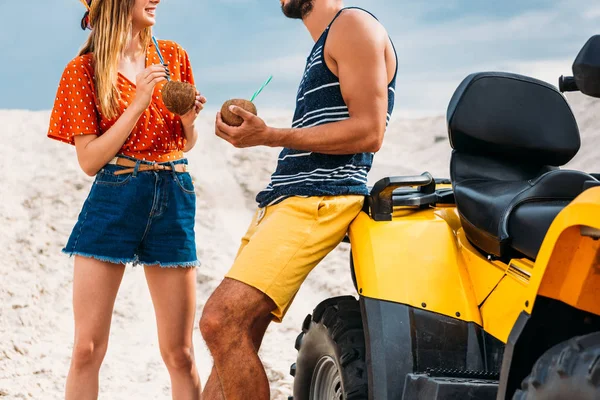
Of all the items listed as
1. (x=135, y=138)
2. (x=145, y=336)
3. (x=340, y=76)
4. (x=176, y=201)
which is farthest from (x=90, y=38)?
(x=145, y=336)

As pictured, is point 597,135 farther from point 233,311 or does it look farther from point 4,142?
point 233,311

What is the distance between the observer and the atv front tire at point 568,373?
76.5 inches

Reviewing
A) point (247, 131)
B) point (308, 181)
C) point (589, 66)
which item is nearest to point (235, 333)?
point (308, 181)

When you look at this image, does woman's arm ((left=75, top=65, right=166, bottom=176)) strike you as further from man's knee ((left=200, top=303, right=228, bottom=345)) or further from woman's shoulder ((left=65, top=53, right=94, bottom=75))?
man's knee ((left=200, top=303, right=228, bottom=345))

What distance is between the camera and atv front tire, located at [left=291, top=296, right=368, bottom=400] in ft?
9.82

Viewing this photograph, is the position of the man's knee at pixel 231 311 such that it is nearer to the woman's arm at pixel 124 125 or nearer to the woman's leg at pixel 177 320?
the woman's leg at pixel 177 320

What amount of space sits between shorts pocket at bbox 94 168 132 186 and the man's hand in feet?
2.66

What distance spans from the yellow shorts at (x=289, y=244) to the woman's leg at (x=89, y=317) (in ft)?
2.67

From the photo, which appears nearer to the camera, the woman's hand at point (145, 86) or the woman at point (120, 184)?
the woman's hand at point (145, 86)

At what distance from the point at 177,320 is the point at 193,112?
0.89m

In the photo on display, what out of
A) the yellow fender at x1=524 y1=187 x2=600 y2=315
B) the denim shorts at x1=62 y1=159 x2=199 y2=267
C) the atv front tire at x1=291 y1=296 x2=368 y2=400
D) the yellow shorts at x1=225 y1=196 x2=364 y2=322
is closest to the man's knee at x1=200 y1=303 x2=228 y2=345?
the yellow shorts at x1=225 y1=196 x2=364 y2=322

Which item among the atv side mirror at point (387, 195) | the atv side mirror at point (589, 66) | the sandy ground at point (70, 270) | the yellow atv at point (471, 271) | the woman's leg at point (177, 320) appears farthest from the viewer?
the sandy ground at point (70, 270)

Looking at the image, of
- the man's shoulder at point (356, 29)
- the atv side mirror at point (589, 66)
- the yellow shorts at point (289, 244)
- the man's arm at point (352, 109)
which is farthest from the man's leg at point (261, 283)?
the atv side mirror at point (589, 66)

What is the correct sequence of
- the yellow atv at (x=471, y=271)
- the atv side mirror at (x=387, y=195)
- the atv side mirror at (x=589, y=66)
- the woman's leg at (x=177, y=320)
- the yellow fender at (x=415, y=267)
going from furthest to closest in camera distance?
1. the woman's leg at (x=177, y=320)
2. the atv side mirror at (x=387, y=195)
3. the yellow fender at (x=415, y=267)
4. the yellow atv at (x=471, y=271)
5. the atv side mirror at (x=589, y=66)
